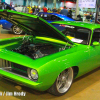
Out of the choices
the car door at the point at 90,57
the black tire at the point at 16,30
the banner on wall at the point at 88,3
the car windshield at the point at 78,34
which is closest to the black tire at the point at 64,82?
the car door at the point at 90,57

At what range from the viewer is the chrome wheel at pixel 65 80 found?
9.98ft

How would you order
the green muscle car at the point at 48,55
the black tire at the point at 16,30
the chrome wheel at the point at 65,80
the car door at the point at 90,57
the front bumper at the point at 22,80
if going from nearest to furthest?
the front bumper at the point at 22,80 → the green muscle car at the point at 48,55 → the chrome wheel at the point at 65,80 → the car door at the point at 90,57 → the black tire at the point at 16,30

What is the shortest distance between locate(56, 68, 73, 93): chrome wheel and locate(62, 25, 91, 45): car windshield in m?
0.88

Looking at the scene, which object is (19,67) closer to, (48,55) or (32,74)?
(32,74)

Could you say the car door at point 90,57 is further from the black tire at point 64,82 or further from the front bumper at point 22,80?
the front bumper at point 22,80

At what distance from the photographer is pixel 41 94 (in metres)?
3.07

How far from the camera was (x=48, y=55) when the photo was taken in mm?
2934

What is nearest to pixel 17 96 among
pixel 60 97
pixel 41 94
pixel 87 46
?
pixel 41 94

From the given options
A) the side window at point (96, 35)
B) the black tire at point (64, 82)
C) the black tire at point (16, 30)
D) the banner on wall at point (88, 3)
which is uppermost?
the banner on wall at point (88, 3)

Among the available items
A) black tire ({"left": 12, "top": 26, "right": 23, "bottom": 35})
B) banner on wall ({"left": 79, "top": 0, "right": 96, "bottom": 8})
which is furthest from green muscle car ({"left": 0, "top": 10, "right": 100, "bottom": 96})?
banner on wall ({"left": 79, "top": 0, "right": 96, "bottom": 8})

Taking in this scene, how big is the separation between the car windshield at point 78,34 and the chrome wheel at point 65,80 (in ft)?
2.90

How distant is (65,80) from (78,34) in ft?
4.22

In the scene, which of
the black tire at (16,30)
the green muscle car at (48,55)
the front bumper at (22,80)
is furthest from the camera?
the black tire at (16,30)

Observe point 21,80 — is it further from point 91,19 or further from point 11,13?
point 91,19
